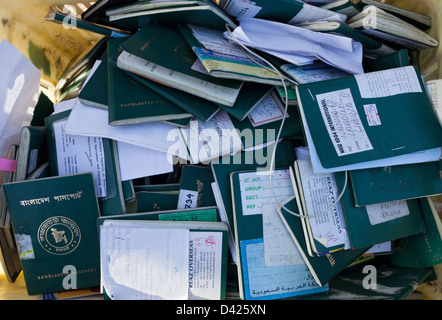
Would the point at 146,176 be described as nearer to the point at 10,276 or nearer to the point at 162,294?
the point at 162,294

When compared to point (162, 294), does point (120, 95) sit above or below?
above

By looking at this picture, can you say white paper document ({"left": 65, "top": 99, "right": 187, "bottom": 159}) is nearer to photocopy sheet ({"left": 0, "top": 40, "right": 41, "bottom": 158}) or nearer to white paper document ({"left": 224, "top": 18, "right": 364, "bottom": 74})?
photocopy sheet ({"left": 0, "top": 40, "right": 41, "bottom": 158})

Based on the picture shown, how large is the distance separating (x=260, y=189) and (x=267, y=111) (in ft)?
0.80

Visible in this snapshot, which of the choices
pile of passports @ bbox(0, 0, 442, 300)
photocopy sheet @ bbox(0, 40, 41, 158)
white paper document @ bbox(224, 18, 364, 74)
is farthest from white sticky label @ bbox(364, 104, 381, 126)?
photocopy sheet @ bbox(0, 40, 41, 158)

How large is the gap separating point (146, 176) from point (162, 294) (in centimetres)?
36

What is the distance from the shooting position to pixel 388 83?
41.5 inches

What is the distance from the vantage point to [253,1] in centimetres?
106

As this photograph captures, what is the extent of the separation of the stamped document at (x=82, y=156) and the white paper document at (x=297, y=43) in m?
0.52

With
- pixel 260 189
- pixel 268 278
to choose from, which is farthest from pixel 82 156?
pixel 268 278

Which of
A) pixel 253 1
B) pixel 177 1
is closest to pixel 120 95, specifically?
pixel 177 1

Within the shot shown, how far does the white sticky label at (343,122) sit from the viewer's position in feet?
3.26

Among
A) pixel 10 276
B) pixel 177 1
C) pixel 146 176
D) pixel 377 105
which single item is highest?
pixel 177 1

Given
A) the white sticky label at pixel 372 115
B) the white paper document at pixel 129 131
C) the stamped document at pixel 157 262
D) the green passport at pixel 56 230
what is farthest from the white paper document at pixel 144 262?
the white sticky label at pixel 372 115

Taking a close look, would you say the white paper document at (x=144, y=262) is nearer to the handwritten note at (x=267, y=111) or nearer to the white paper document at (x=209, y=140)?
the white paper document at (x=209, y=140)
